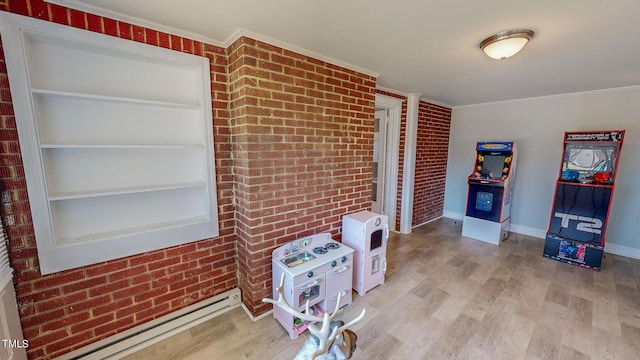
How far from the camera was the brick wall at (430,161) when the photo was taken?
4.03 m

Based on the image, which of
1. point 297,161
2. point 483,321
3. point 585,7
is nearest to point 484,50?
point 585,7

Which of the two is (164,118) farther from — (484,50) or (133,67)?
(484,50)

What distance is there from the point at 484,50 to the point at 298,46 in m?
1.50

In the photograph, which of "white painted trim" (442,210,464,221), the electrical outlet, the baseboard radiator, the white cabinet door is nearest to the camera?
the baseboard radiator

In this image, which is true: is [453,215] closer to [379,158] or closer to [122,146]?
[379,158]

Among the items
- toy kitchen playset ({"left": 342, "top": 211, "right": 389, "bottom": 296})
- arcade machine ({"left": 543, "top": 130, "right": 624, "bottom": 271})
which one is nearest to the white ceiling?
arcade machine ({"left": 543, "top": 130, "right": 624, "bottom": 271})

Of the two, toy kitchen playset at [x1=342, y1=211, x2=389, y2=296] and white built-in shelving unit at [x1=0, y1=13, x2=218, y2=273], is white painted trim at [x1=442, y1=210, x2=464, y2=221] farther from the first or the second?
white built-in shelving unit at [x1=0, y1=13, x2=218, y2=273]

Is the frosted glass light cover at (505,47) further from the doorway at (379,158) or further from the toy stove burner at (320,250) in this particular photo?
the toy stove burner at (320,250)

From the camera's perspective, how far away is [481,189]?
3.62 metres

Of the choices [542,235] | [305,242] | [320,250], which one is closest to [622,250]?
[542,235]

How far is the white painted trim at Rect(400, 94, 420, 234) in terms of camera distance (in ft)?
11.9

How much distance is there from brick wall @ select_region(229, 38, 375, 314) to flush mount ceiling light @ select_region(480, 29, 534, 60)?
45.2 inches

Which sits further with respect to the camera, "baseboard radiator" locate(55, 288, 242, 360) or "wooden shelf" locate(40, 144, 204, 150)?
"baseboard radiator" locate(55, 288, 242, 360)

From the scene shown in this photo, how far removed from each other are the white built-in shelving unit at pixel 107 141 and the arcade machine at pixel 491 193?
3744mm
